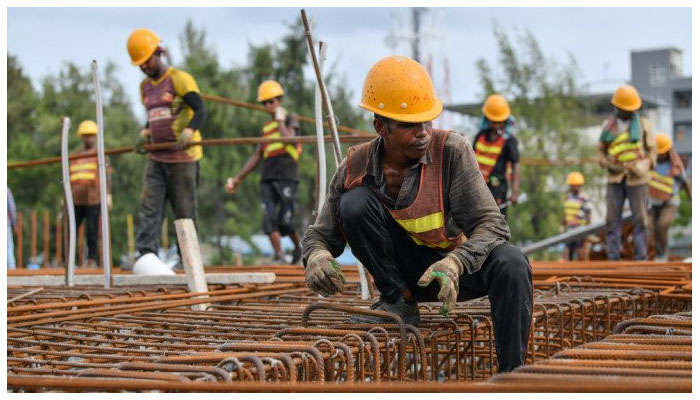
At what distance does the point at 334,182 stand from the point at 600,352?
135 cm

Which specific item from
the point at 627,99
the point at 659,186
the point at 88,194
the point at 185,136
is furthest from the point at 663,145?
the point at 185,136

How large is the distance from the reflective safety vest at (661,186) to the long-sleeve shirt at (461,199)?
8.60m

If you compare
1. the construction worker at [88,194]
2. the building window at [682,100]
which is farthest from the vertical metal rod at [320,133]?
the building window at [682,100]

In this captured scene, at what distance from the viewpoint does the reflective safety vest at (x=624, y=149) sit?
9602mm

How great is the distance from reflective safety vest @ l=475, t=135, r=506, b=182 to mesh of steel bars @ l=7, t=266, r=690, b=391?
3351 millimetres

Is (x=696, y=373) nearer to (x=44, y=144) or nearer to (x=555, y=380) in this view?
(x=555, y=380)

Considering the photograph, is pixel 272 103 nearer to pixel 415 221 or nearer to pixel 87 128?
pixel 87 128

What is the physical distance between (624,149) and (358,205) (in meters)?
6.45

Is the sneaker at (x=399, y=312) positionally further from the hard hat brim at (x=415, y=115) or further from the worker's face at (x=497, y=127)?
the worker's face at (x=497, y=127)

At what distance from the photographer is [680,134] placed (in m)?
60.6

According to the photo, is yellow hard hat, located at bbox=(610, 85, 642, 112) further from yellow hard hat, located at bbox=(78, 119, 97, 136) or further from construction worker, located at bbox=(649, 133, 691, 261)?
yellow hard hat, located at bbox=(78, 119, 97, 136)

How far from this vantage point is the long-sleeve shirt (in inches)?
139

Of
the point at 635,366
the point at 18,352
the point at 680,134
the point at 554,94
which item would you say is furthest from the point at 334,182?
the point at 680,134

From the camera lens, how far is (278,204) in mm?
9828
